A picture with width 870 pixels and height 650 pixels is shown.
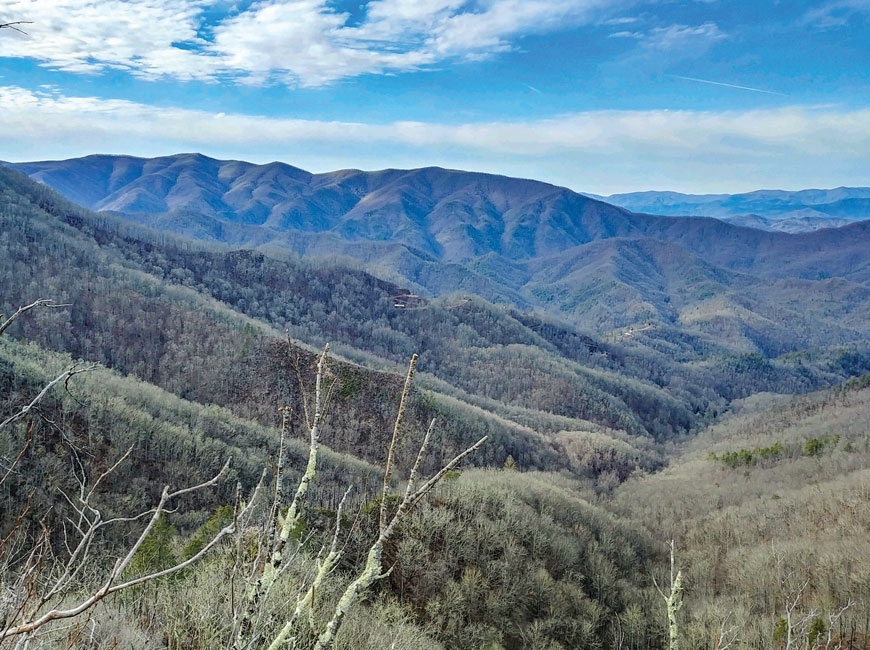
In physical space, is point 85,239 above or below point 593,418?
above

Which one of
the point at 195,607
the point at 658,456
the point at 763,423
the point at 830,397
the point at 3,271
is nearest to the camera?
the point at 195,607

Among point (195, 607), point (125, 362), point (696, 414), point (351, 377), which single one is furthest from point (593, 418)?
point (195, 607)

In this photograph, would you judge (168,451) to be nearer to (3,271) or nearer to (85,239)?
(3,271)

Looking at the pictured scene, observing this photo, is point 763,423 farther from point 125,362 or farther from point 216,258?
point 216,258

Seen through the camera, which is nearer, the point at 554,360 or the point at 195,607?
the point at 195,607

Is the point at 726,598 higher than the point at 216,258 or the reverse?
the reverse

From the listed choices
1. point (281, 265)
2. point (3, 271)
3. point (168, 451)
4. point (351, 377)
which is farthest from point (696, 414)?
point (3, 271)

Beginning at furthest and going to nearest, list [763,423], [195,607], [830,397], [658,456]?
[830,397] → [763,423] → [658,456] → [195,607]

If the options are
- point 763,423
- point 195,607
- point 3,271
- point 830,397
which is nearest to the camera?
point 195,607

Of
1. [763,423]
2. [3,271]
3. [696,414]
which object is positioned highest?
[3,271]
